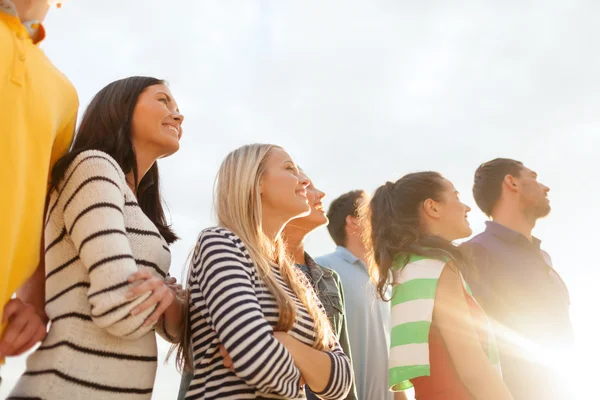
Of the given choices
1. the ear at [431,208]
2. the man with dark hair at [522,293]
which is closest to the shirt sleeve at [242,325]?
the ear at [431,208]

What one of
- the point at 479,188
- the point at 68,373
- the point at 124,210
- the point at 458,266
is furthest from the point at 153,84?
the point at 479,188

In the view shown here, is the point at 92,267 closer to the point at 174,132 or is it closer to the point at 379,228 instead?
the point at 174,132

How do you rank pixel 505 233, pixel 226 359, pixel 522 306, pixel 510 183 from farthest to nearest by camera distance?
pixel 510 183 → pixel 505 233 → pixel 522 306 → pixel 226 359

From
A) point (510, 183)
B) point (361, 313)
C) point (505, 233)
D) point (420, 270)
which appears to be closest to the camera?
point (420, 270)

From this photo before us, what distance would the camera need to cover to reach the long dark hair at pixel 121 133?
2754 mm

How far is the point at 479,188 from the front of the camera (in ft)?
19.1

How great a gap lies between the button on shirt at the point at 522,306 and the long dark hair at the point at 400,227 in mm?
636

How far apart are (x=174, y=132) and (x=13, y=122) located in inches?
42.0

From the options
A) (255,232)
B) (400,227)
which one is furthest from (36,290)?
(400,227)

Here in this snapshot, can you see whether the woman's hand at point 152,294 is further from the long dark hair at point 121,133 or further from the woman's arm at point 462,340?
the woman's arm at point 462,340

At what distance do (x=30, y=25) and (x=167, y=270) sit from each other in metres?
1.12

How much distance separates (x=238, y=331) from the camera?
7.34 feet

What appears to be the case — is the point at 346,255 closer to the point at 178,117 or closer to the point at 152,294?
the point at 178,117

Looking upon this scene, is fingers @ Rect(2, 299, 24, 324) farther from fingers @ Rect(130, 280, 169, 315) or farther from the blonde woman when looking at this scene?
the blonde woman
